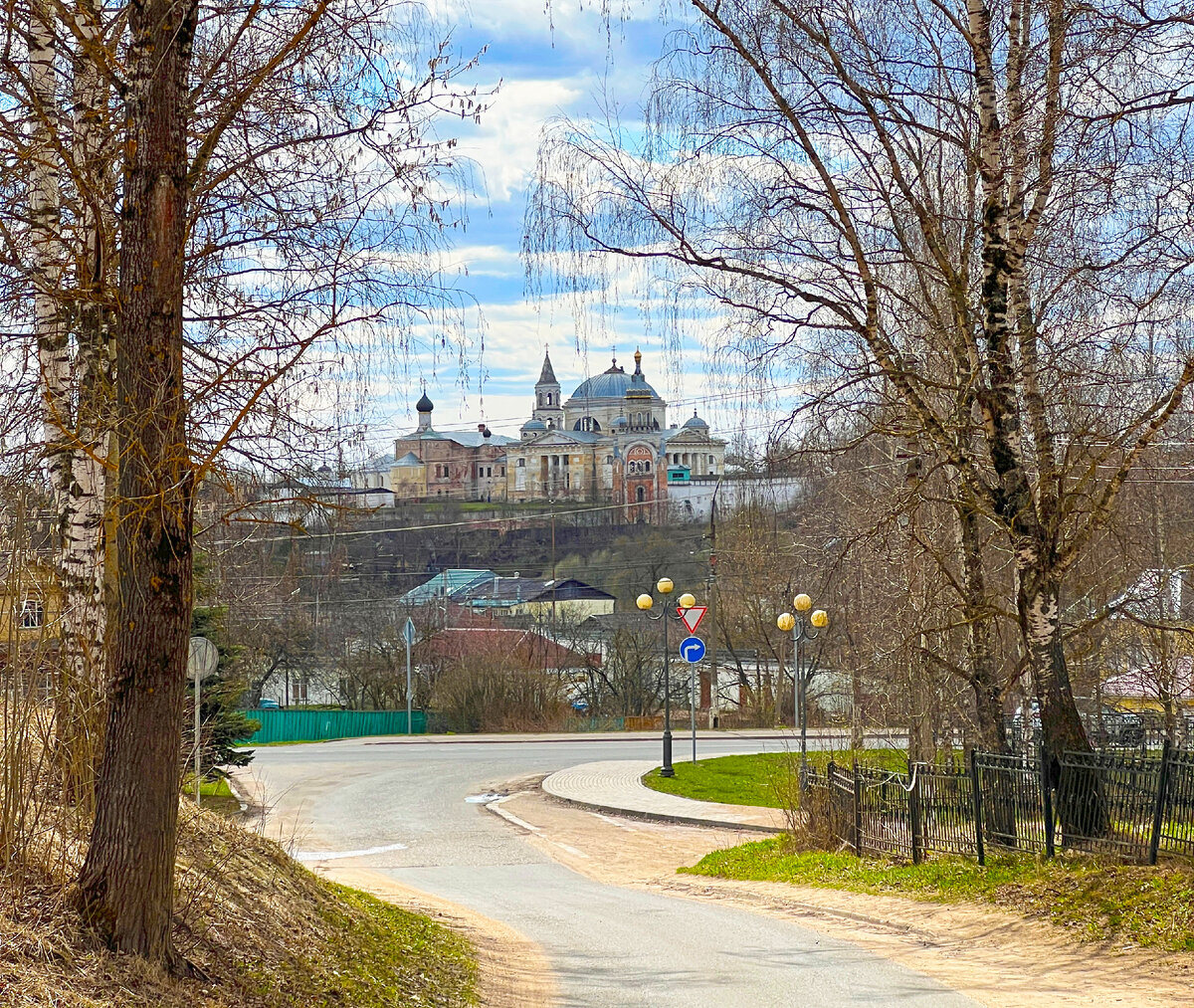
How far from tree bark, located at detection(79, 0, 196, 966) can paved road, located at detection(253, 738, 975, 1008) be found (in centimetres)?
329

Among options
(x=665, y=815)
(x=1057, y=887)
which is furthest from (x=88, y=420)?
(x=665, y=815)

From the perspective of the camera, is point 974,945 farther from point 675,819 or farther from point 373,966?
point 675,819

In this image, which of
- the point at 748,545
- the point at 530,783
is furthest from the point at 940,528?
the point at 748,545

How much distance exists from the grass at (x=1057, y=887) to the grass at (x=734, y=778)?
5.30m

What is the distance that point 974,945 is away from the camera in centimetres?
942

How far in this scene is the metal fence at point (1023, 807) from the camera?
985cm

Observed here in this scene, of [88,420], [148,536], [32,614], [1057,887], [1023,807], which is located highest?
[88,420]

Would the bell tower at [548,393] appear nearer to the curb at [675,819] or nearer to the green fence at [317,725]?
the green fence at [317,725]

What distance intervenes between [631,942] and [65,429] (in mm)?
6860

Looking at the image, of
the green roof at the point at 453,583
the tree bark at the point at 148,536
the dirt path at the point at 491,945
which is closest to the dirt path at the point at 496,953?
the dirt path at the point at 491,945

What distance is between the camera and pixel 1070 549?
10805 millimetres

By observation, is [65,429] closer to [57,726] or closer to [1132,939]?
[57,726]

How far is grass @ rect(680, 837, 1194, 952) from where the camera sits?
898 cm

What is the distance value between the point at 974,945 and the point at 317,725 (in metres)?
39.4
